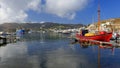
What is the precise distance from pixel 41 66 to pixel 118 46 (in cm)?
3415

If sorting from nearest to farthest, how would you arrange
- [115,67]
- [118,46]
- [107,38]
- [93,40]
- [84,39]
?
1. [115,67]
2. [118,46]
3. [107,38]
4. [93,40]
5. [84,39]

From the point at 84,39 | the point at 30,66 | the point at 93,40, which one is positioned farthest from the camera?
the point at 84,39

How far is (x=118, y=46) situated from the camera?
65.4 metres

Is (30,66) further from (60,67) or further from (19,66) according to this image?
(60,67)

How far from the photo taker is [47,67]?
3706 cm

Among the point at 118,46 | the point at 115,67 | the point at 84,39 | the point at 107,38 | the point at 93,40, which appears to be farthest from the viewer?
the point at 84,39

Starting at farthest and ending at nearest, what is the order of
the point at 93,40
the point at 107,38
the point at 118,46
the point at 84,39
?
1. the point at 84,39
2. the point at 93,40
3. the point at 107,38
4. the point at 118,46

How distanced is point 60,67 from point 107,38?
45.9 metres

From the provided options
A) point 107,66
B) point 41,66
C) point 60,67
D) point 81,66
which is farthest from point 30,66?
point 107,66

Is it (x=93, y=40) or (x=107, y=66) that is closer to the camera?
(x=107, y=66)

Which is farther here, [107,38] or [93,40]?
[93,40]

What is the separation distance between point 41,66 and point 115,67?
1238 cm

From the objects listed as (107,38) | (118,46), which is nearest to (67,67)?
(118,46)

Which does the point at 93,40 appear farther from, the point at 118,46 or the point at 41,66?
the point at 41,66
